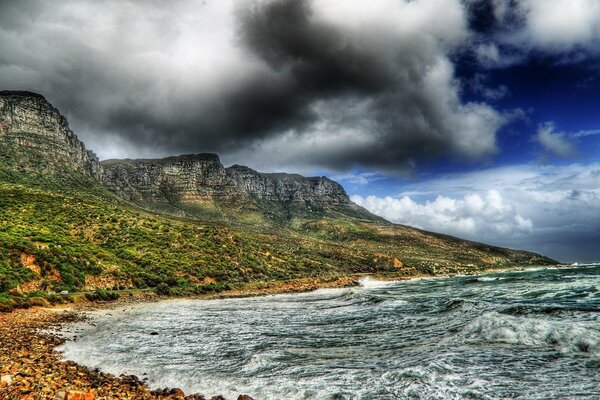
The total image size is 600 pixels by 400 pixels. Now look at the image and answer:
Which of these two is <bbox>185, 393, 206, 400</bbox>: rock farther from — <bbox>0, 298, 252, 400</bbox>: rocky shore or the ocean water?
the ocean water

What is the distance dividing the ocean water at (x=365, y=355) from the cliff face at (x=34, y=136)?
13612 centimetres

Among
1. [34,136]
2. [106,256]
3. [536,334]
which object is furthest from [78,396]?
[34,136]

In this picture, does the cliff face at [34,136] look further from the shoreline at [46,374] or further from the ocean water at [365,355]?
the ocean water at [365,355]

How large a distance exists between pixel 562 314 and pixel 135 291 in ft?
149

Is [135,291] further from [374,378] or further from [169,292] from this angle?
[374,378]

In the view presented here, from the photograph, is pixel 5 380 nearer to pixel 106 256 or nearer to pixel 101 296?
pixel 101 296

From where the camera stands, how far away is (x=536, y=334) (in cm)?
1708

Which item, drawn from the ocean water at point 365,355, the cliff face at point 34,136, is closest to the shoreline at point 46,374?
the ocean water at point 365,355

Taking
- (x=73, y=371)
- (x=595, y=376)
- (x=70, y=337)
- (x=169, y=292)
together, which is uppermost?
(x=595, y=376)

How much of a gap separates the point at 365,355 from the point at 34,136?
616 feet

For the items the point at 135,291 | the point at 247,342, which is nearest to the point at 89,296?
the point at 135,291

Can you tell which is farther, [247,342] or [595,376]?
[247,342]

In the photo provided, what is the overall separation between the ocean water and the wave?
0.14 feet

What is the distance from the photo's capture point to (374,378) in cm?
1191
